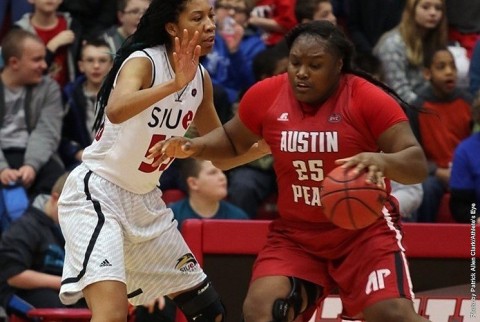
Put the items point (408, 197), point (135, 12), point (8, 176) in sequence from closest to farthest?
1. point (8, 176)
2. point (408, 197)
3. point (135, 12)

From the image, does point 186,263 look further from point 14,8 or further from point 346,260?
point 14,8

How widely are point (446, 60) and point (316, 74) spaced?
3.67 meters

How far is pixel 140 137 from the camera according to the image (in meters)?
5.84

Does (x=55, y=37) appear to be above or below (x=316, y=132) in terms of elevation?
below

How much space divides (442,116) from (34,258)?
3275 mm

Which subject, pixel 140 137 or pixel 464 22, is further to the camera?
pixel 464 22

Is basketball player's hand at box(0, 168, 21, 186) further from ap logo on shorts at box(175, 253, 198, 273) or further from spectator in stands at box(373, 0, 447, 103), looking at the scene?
spectator in stands at box(373, 0, 447, 103)

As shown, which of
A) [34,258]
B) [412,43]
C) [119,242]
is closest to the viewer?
[119,242]

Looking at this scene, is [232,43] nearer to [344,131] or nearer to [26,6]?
[26,6]


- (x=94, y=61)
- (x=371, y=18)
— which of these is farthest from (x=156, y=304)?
(x=371, y=18)

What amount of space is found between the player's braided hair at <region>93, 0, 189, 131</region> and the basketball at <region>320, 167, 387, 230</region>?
3.98 feet

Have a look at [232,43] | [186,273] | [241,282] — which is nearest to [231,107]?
[232,43]

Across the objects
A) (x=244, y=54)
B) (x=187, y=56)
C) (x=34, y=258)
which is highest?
(x=187, y=56)

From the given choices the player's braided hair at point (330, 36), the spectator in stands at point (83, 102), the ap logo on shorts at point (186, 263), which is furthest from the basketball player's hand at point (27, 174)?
the player's braided hair at point (330, 36)
